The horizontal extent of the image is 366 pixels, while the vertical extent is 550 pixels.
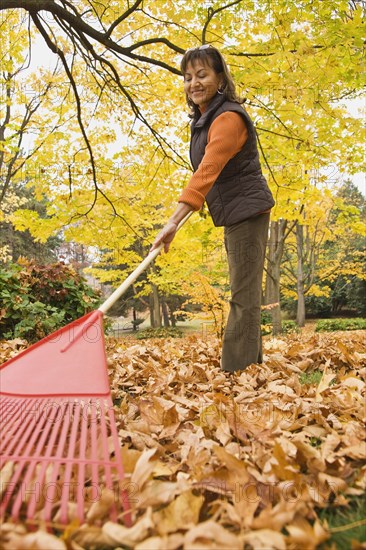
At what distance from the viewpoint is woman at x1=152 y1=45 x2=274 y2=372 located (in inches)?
90.3

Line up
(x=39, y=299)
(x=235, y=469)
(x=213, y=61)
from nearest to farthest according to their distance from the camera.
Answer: (x=235, y=469) < (x=213, y=61) < (x=39, y=299)

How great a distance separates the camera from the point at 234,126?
2271mm

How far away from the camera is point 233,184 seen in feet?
8.23

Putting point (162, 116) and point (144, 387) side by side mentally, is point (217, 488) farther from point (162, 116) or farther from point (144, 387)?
point (162, 116)

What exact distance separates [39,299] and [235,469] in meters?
4.39

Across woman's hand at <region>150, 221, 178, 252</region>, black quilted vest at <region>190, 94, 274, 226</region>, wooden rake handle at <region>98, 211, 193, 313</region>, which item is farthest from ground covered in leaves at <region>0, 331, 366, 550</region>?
black quilted vest at <region>190, 94, 274, 226</region>

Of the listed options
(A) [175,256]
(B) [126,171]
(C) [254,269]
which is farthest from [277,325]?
(C) [254,269]

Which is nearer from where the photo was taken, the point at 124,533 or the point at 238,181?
the point at 124,533

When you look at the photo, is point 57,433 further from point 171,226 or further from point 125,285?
point 171,226

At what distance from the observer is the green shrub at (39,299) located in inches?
180

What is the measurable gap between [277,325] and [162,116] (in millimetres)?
6486

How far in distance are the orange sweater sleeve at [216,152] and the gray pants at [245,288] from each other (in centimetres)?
48

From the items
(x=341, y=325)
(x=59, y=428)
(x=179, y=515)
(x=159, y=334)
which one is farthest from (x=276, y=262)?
(x=179, y=515)

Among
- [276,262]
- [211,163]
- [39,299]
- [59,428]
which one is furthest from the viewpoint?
[276,262]
